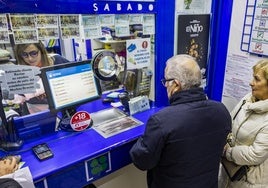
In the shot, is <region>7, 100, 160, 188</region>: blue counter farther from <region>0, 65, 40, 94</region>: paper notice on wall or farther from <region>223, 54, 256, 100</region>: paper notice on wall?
<region>223, 54, 256, 100</region>: paper notice on wall

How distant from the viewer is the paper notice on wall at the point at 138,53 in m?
1.75

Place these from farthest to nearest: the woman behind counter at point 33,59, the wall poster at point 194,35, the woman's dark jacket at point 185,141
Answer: the wall poster at point 194,35 < the woman behind counter at point 33,59 < the woman's dark jacket at point 185,141

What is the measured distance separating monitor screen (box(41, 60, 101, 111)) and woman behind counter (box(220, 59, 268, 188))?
37.7 inches

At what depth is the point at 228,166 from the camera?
5.13 ft

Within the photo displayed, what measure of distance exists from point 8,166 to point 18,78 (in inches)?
18.0

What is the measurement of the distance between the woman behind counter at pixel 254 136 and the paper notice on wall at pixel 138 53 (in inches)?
29.7

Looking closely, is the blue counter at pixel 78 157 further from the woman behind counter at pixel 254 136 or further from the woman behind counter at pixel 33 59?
the woman behind counter at pixel 254 136

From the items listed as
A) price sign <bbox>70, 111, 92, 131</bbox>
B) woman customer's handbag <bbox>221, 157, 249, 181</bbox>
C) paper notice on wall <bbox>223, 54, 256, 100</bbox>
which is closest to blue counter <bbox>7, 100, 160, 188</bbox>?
price sign <bbox>70, 111, 92, 131</bbox>

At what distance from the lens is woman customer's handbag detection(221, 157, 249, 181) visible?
149 cm

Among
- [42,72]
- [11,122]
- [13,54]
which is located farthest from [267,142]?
[13,54]

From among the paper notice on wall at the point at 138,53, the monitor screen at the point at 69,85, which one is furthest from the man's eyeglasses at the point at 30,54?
the paper notice on wall at the point at 138,53

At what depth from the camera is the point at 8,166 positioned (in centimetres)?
113

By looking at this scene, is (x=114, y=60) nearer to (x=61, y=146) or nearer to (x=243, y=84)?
(x=61, y=146)

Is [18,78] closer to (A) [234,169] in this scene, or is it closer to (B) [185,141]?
(B) [185,141]
